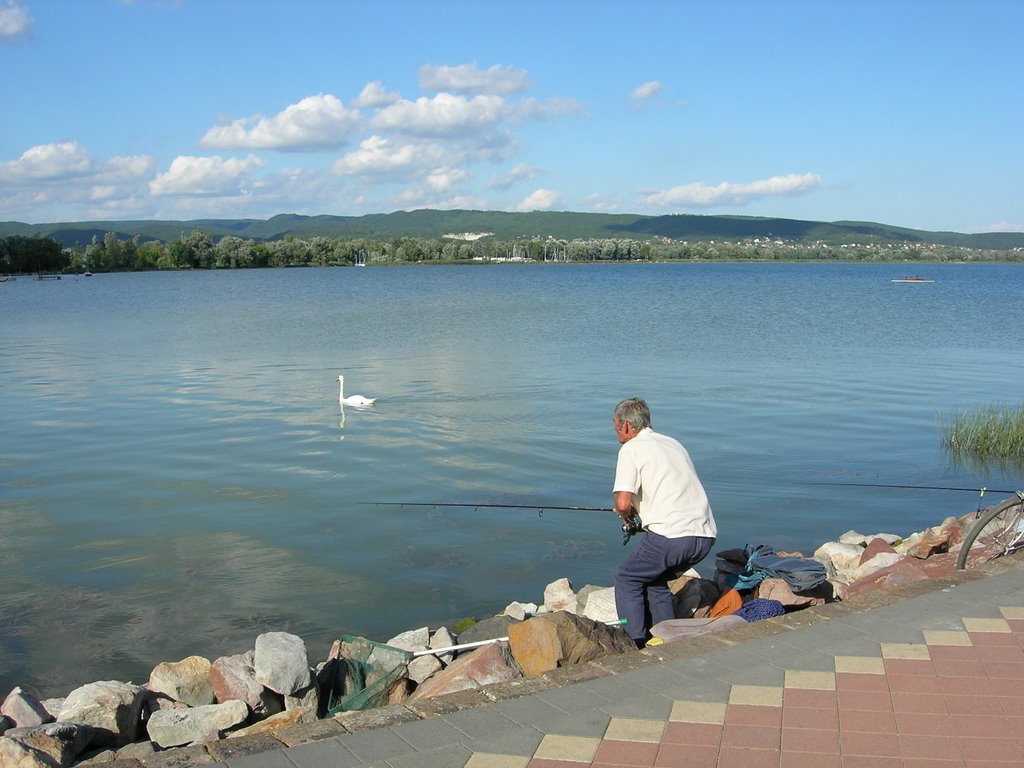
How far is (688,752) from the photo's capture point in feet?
12.4

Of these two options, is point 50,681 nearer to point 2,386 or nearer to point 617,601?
point 617,601

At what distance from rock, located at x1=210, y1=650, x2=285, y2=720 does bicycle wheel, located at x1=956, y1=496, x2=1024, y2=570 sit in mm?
4576

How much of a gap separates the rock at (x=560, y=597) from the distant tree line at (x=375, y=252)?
11494cm

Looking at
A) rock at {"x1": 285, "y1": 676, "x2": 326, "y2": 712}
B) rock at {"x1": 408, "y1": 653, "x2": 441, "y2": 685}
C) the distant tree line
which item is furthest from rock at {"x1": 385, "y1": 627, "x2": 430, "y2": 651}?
the distant tree line

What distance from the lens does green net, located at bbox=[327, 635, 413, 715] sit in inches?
240

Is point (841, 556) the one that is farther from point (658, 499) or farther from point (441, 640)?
point (441, 640)

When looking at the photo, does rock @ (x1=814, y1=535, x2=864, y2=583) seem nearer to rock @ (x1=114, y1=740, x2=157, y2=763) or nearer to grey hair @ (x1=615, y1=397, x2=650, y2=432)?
grey hair @ (x1=615, y1=397, x2=650, y2=432)

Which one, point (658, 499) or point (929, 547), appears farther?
point (929, 547)

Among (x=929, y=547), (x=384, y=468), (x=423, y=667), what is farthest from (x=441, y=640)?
(x=384, y=468)

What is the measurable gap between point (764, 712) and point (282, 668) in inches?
122

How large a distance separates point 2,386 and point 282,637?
18.1 metres

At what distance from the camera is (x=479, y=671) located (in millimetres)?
5426

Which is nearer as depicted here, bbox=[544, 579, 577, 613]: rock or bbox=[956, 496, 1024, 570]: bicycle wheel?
bbox=[956, 496, 1024, 570]: bicycle wheel

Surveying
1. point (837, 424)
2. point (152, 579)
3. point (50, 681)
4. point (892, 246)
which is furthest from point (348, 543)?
point (892, 246)
